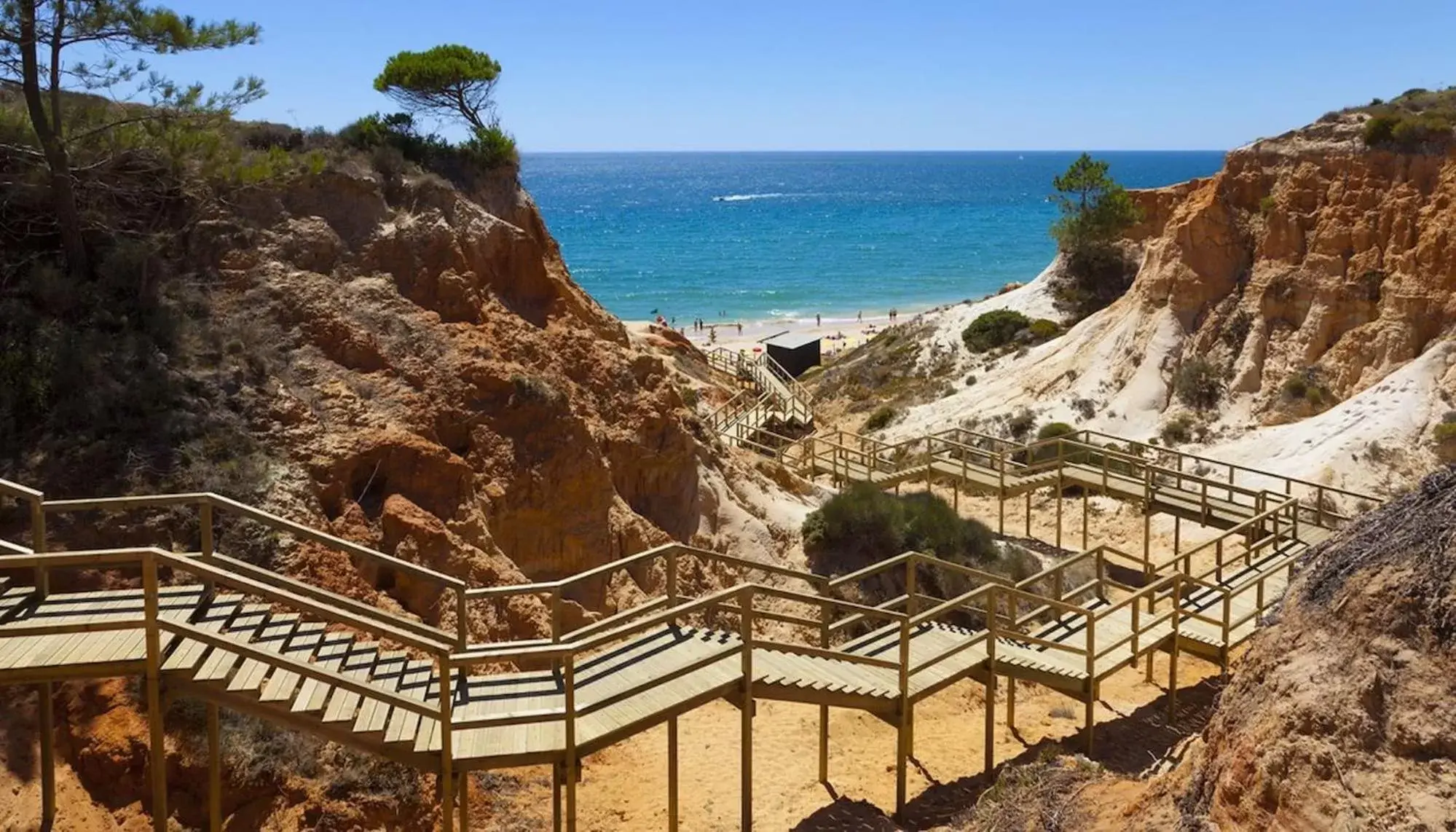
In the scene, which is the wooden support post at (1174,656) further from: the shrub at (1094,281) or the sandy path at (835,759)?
the shrub at (1094,281)

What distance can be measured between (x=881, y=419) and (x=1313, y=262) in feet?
43.8

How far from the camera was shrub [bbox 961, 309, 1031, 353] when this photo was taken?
139ft

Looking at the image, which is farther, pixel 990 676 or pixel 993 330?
pixel 993 330

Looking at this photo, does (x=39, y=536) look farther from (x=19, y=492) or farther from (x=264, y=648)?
(x=264, y=648)

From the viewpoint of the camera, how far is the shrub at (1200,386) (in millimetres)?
30688

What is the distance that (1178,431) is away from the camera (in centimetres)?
2961

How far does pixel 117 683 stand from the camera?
10.2 m

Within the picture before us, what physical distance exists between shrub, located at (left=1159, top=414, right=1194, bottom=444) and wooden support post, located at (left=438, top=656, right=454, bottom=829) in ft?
80.1

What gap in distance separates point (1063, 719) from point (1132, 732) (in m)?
0.89

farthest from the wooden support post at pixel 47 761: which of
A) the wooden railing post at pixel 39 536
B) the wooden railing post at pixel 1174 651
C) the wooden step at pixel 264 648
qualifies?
the wooden railing post at pixel 1174 651

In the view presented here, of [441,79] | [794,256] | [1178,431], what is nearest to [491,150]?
[441,79]

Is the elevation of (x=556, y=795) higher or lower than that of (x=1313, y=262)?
lower

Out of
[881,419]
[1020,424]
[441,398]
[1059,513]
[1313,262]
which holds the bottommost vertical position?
[881,419]

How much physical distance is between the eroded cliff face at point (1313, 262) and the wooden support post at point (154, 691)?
27147 mm
